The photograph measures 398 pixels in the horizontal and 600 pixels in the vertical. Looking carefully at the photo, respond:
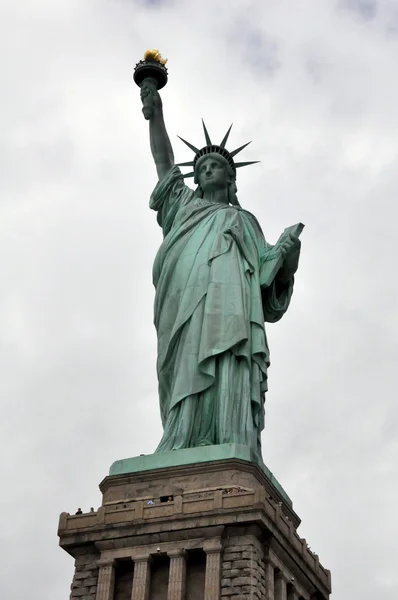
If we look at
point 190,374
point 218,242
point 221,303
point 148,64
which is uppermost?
point 148,64

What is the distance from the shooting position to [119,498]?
23.2 m

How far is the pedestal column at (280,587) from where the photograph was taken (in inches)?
872

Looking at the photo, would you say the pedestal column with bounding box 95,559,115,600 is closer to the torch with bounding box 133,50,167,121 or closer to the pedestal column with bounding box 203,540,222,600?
the pedestal column with bounding box 203,540,222,600

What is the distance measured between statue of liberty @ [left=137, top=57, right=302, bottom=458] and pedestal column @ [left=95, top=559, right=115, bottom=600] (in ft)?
9.15

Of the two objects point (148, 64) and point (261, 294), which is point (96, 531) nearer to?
point (261, 294)

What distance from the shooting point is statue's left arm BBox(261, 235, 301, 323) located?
1049 inches

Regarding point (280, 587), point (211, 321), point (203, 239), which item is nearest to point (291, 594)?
point (280, 587)

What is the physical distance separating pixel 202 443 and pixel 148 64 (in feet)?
34.3

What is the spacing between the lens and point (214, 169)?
1125 inches

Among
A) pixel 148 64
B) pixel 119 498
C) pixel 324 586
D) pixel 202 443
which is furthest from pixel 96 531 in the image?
pixel 148 64

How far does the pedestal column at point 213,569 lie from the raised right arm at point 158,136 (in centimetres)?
1072

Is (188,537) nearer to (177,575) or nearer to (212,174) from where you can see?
(177,575)

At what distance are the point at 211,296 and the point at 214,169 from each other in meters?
4.37

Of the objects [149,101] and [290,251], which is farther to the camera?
[149,101]
